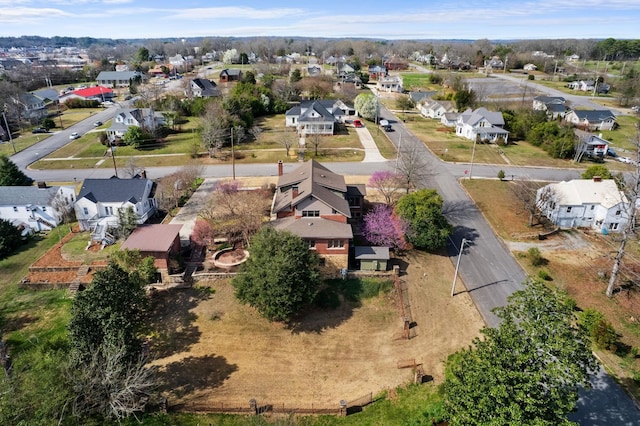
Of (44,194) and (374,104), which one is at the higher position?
(374,104)

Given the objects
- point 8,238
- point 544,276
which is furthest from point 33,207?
point 544,276

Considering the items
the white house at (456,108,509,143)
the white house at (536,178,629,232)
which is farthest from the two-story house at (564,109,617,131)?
the white house at (536,178,629,232)

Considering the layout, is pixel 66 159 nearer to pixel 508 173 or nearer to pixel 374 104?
pixel 374 104

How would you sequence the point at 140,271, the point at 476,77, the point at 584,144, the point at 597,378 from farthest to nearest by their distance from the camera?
the point at 476,77, the point at 584,144, the point at 140,271, the point at 597,378

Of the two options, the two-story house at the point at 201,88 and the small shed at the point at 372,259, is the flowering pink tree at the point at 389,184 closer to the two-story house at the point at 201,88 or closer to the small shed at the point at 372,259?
the small shed at the point at 372,259

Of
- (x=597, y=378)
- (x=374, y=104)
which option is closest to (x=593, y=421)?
(x=597, y=378)

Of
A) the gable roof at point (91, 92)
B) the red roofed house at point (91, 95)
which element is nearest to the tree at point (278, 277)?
the red roofed house at point (91, 95)

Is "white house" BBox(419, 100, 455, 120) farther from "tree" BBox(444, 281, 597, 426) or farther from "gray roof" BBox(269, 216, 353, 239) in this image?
"tree" BBox(444, 281, 597, 426)
